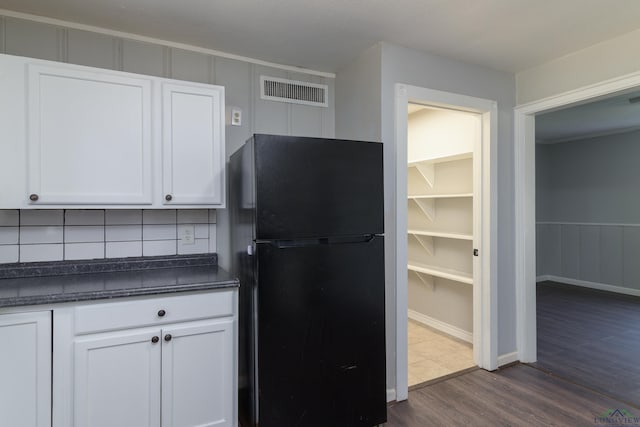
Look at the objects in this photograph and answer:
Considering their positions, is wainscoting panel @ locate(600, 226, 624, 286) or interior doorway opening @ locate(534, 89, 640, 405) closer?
interior doorway opening @ locate(534, 89, 640, 405)

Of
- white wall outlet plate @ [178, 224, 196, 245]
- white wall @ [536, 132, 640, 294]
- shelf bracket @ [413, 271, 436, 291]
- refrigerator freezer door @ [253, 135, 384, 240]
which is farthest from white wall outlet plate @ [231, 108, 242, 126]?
white wall @ [536, 132, 640, 294]

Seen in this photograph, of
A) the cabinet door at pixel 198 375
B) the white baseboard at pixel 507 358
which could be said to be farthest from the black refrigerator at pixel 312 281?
the white baseboard at pixel 507 358

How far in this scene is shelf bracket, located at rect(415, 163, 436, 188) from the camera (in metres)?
3.76

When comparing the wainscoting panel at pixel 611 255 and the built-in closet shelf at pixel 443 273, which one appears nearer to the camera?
the built-in closet shelf at pixel 443 273

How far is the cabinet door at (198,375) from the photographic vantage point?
174 centimetres

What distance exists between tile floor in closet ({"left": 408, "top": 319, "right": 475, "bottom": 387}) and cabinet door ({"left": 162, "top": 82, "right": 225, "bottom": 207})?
1995 millimetres

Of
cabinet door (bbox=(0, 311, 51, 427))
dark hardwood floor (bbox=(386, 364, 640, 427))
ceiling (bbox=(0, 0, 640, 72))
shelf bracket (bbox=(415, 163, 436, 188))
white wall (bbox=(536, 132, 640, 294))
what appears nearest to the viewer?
cabinet door (bbox=(0, 311, 51, 427))

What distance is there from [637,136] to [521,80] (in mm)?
3609

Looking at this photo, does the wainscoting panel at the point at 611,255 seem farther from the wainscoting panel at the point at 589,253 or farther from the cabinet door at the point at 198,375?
the cabinet door at the point at 198,375

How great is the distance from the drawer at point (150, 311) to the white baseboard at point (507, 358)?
2233mm

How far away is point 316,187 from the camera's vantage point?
1.81m

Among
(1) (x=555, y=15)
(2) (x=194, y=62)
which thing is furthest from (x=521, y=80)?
(2) (x=194, y=62)

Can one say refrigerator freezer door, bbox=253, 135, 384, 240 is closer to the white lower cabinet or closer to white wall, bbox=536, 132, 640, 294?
the white lower cabinet

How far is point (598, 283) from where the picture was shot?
5395 millimetres
